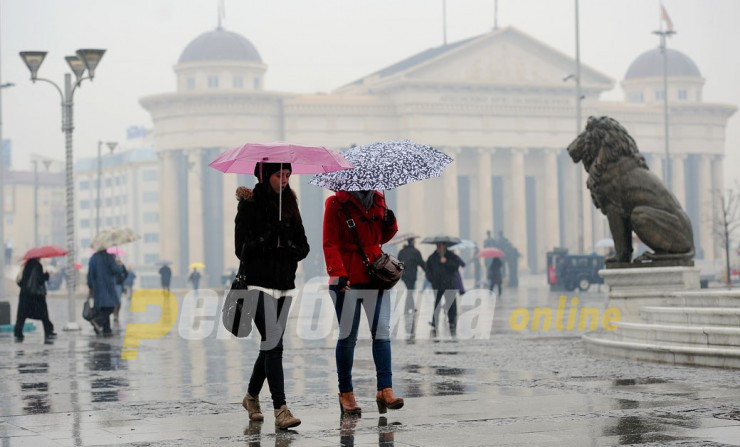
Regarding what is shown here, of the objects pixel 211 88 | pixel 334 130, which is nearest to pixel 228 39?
pixel 211 88

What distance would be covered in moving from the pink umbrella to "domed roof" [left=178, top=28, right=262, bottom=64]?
106 metres

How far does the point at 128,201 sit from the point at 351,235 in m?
135

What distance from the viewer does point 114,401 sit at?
11133 millimetres

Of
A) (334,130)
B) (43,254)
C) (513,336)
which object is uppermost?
(334,130)

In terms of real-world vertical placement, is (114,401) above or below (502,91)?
below

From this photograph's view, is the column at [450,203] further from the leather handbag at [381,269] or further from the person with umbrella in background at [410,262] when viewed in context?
the leather handbag at [381,269]

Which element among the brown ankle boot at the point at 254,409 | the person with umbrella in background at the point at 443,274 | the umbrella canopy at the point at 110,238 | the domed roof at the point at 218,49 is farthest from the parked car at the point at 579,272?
the domed roof at the point at 218,49

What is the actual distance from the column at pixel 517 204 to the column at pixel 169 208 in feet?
81.5

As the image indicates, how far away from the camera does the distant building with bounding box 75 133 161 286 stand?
447 ft

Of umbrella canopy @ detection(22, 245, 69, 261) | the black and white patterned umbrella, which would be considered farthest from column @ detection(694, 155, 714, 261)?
the black and white patterned umbrella

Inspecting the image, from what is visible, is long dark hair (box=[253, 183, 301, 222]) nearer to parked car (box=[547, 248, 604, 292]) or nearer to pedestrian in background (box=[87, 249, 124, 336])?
pedestrian in background (box=[87, 249, 124, 336])

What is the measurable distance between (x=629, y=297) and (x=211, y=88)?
92352mm

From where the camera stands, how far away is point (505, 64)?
109m

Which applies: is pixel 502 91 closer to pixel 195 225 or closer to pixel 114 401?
pixel 195 225
